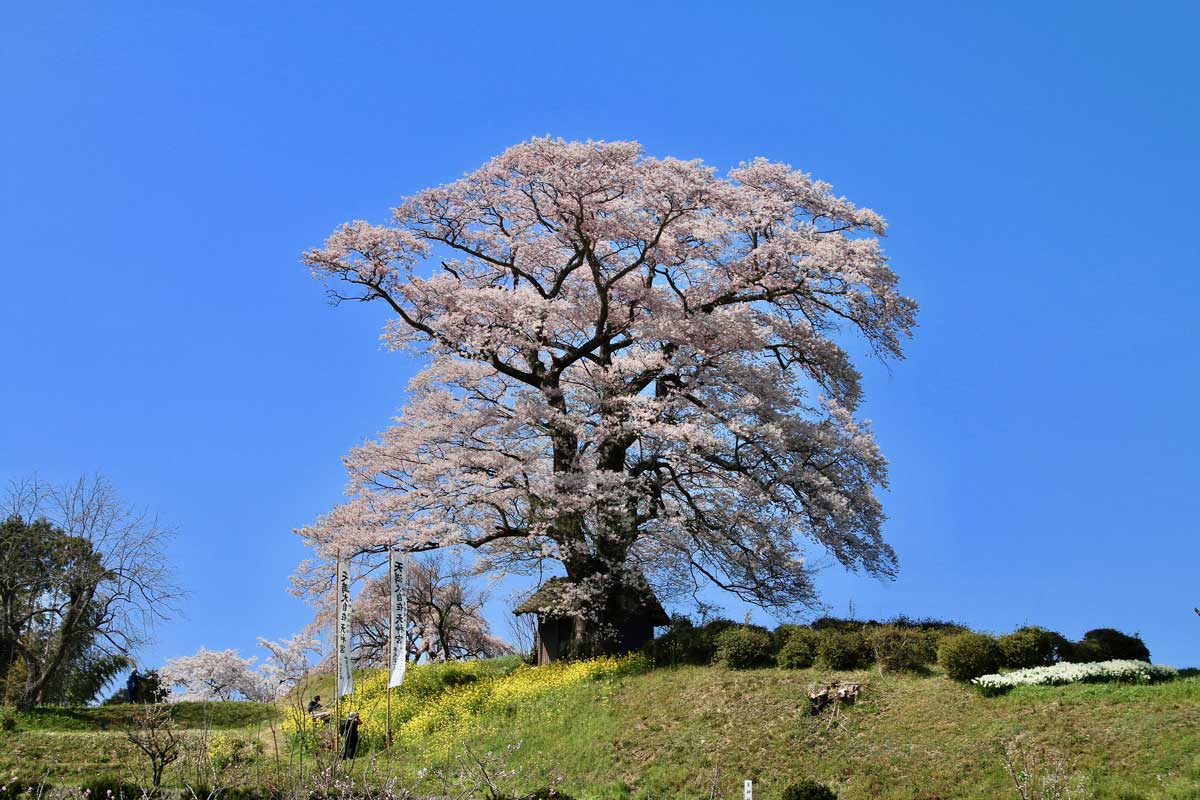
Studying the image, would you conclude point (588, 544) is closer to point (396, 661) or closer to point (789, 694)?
point (396, 661)

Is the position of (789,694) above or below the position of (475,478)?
below

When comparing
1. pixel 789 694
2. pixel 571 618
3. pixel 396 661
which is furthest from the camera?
pixel 571 618

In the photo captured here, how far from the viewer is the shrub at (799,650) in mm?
20766

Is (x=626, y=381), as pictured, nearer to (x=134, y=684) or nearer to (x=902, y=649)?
(x=902, y=649)

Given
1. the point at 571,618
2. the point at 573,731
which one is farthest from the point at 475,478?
the point at 573,731

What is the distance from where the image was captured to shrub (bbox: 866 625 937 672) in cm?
1967

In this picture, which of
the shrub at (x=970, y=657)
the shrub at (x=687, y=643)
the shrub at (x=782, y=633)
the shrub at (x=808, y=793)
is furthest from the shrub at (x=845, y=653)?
the shrub at (x=808, y=793)

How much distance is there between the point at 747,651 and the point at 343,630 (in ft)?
26.7

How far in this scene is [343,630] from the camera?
869 inches

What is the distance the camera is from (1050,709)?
1670cm

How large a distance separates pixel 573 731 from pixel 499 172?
12.7 meters

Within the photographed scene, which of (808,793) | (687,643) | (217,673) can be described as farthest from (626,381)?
(217,673)

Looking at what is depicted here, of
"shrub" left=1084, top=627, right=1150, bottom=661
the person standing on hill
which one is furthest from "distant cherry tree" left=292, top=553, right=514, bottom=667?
"shrub" left=1084, top=627, right=1150, bottom=661

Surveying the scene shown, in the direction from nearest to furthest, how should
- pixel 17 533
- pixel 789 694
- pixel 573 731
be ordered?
pixel 789 694 < pixel 573 731 < pixel 17 533
